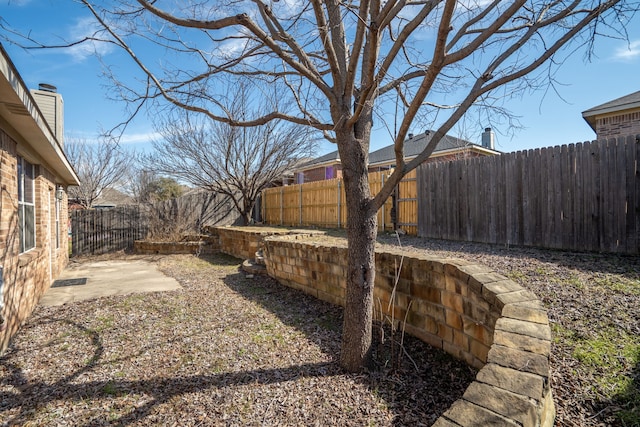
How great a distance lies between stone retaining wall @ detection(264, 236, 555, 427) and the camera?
146cm

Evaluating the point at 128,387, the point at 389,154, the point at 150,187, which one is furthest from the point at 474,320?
the point at 150,187

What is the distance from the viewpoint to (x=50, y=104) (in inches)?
299

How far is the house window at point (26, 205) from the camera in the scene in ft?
16.3

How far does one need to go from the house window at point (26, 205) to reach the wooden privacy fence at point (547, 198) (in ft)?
25.9

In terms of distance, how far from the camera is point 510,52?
3137 millimetres

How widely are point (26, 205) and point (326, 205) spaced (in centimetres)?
941

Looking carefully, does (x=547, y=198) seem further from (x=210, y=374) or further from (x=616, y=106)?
(x=210, y=374)

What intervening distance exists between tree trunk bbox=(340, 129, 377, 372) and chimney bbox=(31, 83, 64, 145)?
25.2 ft

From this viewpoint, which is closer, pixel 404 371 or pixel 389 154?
pixel 404 371

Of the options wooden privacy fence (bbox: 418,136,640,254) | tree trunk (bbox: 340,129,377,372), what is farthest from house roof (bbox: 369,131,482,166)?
tree trunk (bbox: 340,129,377,372)

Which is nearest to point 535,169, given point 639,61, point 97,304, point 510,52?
point 639,61

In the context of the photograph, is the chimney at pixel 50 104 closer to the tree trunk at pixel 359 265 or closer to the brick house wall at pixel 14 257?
the brick house wall at pixel 14 257

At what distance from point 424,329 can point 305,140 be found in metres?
10.8

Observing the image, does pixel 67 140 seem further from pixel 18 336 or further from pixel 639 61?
pixel 639 61
